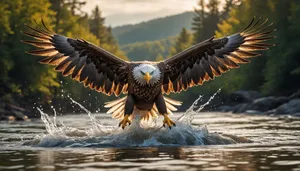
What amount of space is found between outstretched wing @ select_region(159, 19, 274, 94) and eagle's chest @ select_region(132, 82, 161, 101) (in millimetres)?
961

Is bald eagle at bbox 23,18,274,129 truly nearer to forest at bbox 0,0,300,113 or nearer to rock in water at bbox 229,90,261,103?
forest at bbox 0,0,300,113

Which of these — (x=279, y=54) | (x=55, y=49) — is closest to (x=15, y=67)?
(x=279, y=54)

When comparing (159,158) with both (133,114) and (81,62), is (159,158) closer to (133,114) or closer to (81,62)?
(133,114)

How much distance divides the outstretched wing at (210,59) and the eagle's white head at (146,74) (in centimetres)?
124

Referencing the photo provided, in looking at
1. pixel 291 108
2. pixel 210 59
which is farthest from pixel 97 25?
pixel 210 59

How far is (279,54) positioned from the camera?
50969 millimetres

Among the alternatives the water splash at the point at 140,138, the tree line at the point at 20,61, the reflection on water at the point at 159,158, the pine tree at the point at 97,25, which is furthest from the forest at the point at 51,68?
the pine tree at the point at 97,25

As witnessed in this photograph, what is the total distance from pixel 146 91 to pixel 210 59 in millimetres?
2338

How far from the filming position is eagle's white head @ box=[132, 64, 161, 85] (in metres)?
13.8

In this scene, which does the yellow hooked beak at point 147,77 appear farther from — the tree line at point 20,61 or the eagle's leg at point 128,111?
the tree line at point 20,61

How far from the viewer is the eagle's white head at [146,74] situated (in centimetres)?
1383

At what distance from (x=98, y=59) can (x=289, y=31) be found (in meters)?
38.4

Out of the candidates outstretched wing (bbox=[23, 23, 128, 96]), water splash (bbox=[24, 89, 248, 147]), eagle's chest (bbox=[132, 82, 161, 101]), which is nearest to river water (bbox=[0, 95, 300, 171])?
water splash (bbox=[24, 89, 248, 147])

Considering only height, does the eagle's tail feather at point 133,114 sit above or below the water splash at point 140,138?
above
